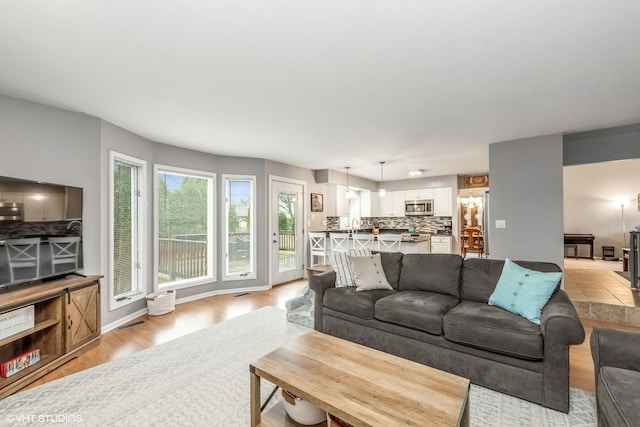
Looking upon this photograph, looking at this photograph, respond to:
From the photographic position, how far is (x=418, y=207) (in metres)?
7.86

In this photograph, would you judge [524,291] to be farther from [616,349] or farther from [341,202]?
[341,202]

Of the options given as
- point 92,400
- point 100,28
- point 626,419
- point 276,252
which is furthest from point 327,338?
point 276,252

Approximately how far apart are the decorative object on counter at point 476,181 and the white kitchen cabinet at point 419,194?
2.91 ft

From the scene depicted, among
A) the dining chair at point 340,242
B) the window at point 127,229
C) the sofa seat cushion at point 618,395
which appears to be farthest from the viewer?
the dining chair at point 340,242

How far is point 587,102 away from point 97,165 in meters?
5.21

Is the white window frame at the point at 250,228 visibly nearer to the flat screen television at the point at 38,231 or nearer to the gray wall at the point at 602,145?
the flat screen television at the point at 38,231

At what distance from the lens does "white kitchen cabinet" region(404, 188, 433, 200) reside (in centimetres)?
774

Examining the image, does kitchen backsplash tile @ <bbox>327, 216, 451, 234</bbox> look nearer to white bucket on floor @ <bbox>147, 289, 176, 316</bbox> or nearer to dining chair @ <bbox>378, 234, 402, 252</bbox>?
Result: dining chair @ <bbox>378, 234, 402, 252</bbox>

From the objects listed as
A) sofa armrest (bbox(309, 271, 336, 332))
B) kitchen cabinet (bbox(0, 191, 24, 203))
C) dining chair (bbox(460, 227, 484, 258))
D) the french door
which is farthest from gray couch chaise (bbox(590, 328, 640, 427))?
dining chair (bbox(460, 227, 484, 258))

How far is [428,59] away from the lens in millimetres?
2084

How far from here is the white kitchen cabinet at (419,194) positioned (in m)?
7.74

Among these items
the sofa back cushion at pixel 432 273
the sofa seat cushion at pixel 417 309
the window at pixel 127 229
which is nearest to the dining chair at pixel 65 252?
the window at pixel 127 229

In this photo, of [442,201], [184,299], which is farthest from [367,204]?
[184,299]

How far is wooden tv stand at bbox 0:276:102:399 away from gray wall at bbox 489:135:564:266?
16.9 ft
